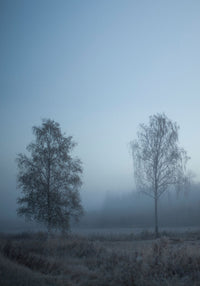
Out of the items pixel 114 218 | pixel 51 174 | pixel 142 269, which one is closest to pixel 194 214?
pixel 114 218

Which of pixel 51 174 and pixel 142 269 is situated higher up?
pixel 51 174

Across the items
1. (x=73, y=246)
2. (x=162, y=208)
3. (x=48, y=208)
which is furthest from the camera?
(x=162, y=208)

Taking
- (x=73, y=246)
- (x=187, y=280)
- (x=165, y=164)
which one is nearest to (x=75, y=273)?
(x=187, y=280)

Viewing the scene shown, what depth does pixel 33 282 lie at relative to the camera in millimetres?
6953

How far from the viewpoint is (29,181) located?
71.3 ft

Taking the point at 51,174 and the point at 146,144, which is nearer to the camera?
the point at 51,174

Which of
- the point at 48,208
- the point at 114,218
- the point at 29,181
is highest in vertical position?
the point at 29,181

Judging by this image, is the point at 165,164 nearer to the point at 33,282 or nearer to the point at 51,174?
the point at 51,174

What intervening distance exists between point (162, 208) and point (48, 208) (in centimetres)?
3175

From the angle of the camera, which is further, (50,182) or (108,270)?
(50,182)

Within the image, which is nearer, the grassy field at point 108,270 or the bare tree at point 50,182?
the grassy field at point 108,270

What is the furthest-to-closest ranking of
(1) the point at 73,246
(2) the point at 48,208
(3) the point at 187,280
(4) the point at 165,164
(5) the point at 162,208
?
(5) the point at 162,208 < (4) the point at 165,164 < (2) the point at 48,208 < (1) the point at 73,246 < (3) the point at 187,280

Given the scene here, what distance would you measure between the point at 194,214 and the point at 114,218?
14643 millimetres

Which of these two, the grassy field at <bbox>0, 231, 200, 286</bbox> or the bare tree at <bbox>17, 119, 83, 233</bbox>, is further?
the bare tree at <bbox>17, 119, 83, 233</bbox>
